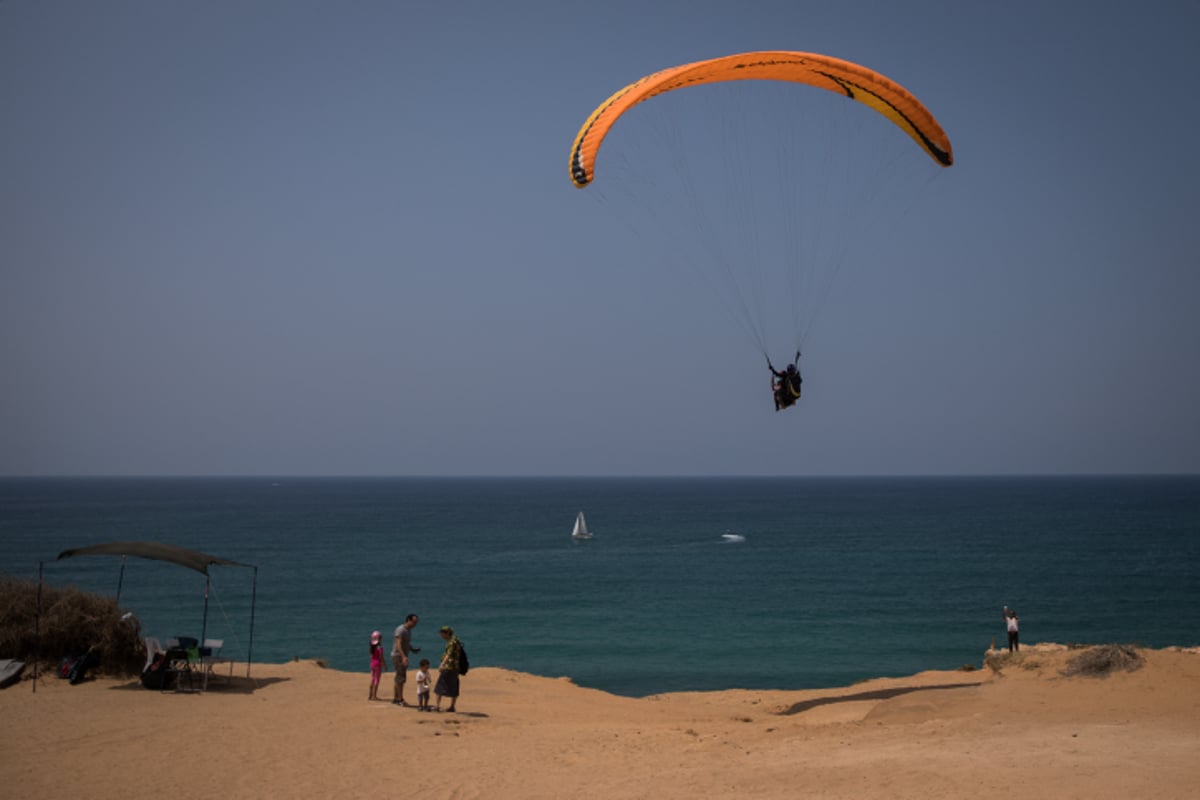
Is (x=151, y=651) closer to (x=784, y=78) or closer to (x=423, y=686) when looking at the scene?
(x=423, y=686)

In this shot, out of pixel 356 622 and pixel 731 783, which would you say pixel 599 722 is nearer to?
pixel 731 783

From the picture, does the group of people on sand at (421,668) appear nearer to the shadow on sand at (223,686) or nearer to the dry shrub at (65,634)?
the shadow on sand at (223,686)

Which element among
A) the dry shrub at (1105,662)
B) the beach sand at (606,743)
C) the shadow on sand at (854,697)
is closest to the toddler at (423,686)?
the beach sand at (606,743)

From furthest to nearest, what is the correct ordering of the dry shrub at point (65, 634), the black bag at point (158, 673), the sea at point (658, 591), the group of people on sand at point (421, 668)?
1. the sea at point (658, 591)
2. the dry shrub at point (65, 634)
3. the black bag at point (158, 673)
4. the group of people on sand at point (421, 668)

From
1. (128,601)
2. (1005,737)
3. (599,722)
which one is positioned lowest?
(128,601)

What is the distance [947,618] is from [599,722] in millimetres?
30443

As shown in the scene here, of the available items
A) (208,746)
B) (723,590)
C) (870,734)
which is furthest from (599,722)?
(723,590)

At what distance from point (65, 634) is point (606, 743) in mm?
9961

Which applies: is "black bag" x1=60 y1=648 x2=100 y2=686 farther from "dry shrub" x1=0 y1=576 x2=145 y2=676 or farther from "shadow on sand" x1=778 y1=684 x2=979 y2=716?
"shadow on sand" x1=778 y1=684 x2=979 y2=716

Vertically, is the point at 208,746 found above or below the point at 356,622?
above

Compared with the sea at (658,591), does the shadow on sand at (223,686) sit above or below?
above

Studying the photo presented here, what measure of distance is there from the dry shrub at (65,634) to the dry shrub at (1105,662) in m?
16.0

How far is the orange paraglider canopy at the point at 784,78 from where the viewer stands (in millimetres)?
14297

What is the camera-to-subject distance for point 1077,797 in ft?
26.2
